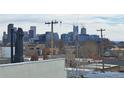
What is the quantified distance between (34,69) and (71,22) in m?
2.57

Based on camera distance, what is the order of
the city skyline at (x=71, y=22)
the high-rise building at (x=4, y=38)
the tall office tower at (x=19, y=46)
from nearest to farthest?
the tall office tower at (x=19, y=46) → the high-rise building at (x=4, y=38) → the city skyline at (x=71, y=22)

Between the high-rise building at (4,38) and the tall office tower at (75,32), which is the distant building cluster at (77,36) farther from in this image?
the high-rise building at (4,38)

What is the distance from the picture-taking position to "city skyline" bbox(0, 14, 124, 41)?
584cm

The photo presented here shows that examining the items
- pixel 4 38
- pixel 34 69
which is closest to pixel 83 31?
pixel 4 38

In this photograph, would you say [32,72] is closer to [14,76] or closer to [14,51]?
[14,76]

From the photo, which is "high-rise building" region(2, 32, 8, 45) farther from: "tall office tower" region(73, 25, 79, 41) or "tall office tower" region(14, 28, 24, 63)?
"tall office tower" region(73, 25, 79, 41)

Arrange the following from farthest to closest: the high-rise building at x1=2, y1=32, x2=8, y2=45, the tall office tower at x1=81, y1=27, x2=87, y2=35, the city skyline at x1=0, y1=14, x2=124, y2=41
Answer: the tall office tower at x1=81, y1=27, x2=87, y2=35 → the city skyline at x1=0, y1=14, x2=124, y2=41 → the high-rise building at x1=2, y1=32, x2=8, y2=45

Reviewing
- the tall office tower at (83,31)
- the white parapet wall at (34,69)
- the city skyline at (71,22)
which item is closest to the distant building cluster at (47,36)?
the tall office tower at (83,31)

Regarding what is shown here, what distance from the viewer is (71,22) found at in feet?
21.2

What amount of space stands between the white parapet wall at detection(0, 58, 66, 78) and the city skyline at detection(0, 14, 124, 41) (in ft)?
4.36

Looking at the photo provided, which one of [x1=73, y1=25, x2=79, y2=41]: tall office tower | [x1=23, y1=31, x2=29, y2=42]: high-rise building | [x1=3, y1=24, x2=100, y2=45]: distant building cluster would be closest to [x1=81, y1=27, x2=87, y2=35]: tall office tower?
[x1=3, y1=24, x2=100, y2=45]: distant building cluster

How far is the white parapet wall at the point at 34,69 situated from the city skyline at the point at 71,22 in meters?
1.33

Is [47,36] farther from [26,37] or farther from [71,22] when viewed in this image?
[71,22]

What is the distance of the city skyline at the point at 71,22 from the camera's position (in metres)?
5.84
